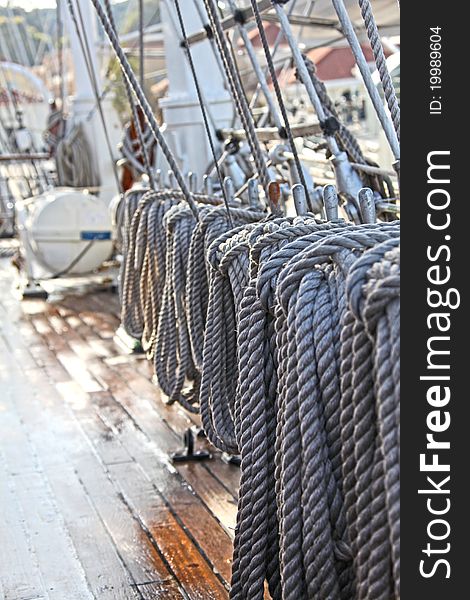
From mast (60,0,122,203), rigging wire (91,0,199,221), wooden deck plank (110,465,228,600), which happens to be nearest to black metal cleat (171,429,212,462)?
wooden deck plank (110,465,228,600)

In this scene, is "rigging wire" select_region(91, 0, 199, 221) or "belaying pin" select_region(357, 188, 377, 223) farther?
"rigging wire" select_region(91, 0, 199, 221)

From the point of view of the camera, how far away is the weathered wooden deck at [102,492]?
9.16 ft

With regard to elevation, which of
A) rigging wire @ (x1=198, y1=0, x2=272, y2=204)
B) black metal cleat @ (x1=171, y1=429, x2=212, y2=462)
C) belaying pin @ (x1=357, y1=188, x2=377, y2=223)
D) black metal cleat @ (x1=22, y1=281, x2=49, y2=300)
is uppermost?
rigging wire @ (x1=198, y1=0, x2=272, y2=204)

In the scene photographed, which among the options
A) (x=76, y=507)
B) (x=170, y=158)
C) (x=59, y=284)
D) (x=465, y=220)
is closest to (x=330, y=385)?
(x=465, y=220)

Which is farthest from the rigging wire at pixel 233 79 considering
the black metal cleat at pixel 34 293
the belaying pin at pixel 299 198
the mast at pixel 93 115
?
the mast at pixel 93 115

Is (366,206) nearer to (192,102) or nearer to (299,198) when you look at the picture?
(299,198)

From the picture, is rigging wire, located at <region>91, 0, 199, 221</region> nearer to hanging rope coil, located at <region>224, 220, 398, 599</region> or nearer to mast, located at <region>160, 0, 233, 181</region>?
hanging rope coil, located at <region>224, 220, 398, 599</region>

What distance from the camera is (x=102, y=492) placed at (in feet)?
11.3

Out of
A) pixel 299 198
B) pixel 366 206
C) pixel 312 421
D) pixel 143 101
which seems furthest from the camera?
pixel 143 101

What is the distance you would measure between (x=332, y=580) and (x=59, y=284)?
647 centimetres

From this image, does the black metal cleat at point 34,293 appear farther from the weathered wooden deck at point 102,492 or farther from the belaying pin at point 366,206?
the belaying pin at point 366,206

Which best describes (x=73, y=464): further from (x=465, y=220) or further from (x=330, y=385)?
(x=465, y=220)

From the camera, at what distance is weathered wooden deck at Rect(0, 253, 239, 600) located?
2.79 meters

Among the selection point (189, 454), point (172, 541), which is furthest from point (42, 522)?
point (189, 454)
